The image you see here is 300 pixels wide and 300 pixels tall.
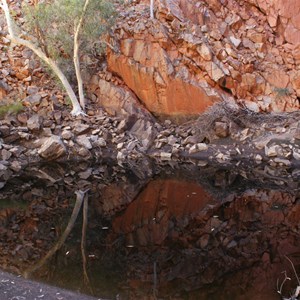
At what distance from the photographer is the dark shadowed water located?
6.67 meters

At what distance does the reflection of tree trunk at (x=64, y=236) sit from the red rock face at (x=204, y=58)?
814 cm

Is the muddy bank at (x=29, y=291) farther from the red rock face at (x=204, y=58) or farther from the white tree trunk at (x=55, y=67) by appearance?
the red rock face at (x=204, y=58)

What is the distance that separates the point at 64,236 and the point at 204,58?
12.4 m

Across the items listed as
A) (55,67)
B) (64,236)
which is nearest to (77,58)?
(55,67)

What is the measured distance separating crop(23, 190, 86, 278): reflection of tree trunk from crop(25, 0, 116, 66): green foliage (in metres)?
8.32

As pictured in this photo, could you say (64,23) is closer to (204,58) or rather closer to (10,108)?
(10,108)

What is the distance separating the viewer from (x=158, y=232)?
9273 millimetres

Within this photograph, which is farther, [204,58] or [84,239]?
[204,58]

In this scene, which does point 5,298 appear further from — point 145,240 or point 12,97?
point 12,97

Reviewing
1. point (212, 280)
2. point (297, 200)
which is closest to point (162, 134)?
point (297, 200)

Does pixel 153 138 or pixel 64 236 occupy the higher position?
pixel 153 138

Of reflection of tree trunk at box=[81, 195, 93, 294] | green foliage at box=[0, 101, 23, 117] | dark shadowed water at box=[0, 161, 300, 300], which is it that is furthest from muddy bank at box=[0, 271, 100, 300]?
green foliage at box=[0, 101, 23, 117]

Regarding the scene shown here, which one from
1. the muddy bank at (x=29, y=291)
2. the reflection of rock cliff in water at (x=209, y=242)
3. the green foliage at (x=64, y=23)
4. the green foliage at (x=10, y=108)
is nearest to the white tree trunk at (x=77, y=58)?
the green foliage at (x=64, y=23)

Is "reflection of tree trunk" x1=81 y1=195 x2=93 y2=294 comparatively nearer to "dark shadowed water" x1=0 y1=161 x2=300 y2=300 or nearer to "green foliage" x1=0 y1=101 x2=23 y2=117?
"dark shadowed water" x1=0 y1=161 x2=300 y2=300
